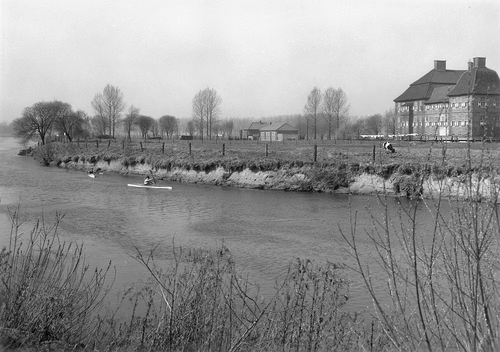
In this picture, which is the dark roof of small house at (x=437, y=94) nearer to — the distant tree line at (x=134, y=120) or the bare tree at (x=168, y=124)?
the distant tree line at (x=134, y=120)

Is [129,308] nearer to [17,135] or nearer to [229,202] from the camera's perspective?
[229,202]

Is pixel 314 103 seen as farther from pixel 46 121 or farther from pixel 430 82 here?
pixel 46 121

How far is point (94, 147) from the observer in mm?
52000

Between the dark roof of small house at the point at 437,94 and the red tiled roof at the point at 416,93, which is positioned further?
the red tiled roof at the point at 416,93

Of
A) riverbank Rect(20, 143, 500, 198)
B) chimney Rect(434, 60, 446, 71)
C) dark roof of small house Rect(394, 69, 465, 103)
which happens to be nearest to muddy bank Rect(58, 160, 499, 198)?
riverbank Rect(20, 143, 500, 198)

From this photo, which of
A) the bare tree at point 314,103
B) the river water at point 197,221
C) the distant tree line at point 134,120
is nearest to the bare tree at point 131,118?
the distant tree line at point 134,120

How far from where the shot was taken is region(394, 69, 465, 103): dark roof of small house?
8712cm

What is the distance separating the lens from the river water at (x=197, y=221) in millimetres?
12328

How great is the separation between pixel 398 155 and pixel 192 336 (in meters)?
27.1

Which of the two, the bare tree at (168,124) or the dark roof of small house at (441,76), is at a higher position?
the dark roof of small house at (441,76)

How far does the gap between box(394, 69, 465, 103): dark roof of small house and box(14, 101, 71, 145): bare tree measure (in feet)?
199

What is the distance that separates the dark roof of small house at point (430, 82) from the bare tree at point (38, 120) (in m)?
60.5

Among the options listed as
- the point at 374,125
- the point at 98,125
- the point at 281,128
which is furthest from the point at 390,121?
the point at 98,125

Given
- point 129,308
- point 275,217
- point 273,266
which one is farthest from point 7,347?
point 275,217
